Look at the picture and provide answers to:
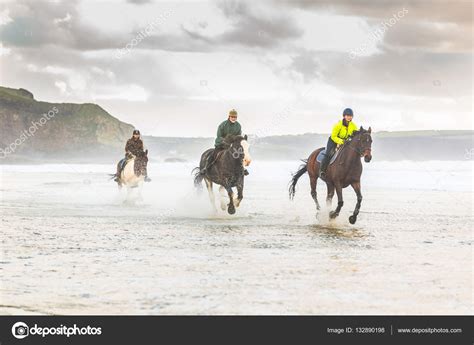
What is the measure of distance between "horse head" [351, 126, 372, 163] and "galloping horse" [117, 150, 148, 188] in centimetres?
890

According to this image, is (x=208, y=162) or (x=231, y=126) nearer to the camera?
(x=231, y=126)

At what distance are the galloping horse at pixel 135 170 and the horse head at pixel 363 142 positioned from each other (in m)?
8.90

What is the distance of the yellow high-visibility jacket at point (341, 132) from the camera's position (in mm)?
15961

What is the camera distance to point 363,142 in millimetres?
15117

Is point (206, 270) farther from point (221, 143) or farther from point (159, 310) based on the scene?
point (221, 143)

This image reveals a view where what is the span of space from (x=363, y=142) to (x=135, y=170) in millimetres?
9323

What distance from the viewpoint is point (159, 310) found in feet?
23.8

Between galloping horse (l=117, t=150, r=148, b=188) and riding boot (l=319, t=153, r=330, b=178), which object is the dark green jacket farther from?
galloping horse (l=117, t=150, r=148, b=188)

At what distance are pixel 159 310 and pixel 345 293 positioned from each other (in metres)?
2.20

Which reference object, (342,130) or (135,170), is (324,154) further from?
(135,170)

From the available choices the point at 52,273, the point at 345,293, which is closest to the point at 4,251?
the point at 52,273

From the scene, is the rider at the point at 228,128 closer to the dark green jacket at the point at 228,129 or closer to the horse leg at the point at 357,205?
the dark green jacket at the point at 228,129

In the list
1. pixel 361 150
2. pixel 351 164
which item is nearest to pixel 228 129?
pixel 351 164

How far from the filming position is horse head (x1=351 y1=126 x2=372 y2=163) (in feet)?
49.1
